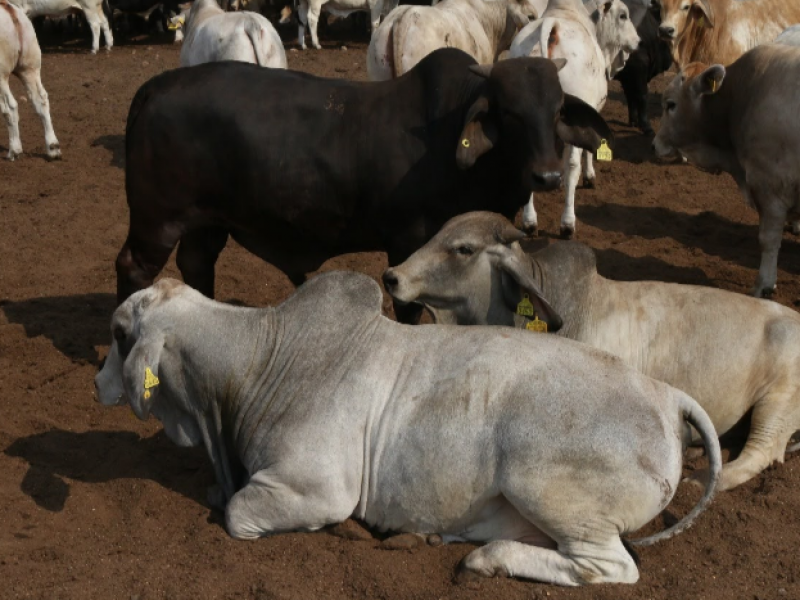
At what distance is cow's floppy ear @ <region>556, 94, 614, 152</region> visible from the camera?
22.1 ft

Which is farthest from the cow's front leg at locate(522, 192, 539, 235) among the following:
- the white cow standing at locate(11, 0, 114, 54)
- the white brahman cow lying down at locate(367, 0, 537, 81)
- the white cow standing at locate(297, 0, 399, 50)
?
the white cow standing at locate(11, 0, 114, 54)

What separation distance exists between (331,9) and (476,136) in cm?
1450

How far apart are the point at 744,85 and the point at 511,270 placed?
3.78m

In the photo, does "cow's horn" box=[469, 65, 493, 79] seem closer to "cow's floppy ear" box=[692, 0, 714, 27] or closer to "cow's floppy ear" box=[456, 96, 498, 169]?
"cow's floppy ear" box=[456, 96, 498, 169]

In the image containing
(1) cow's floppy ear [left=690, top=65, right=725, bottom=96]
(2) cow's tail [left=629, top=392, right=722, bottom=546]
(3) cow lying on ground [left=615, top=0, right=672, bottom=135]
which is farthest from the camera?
(3) cow lying on ground [left=615, top=0, right=672, bottom=135]

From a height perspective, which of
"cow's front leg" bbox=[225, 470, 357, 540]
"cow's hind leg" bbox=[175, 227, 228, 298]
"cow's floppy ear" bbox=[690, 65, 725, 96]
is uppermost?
"cow's floppy ear" bbox=[690, 65, 725, 96]

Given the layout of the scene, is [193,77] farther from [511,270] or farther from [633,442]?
[633,442]

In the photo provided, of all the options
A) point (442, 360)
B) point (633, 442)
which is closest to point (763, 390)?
point (633, 442)

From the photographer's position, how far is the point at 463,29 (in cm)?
1123

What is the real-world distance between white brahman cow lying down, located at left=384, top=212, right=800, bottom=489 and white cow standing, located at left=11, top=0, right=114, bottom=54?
14592mm

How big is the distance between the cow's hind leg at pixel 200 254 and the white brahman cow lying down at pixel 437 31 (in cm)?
367

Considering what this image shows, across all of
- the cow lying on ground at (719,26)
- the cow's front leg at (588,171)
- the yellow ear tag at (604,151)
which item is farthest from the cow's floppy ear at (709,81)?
the cow lying on ground at (719,26)

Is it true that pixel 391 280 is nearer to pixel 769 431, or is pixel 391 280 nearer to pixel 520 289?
pixel 520 289

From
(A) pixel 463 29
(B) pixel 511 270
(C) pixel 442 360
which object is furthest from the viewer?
(A) pixel 463 29
